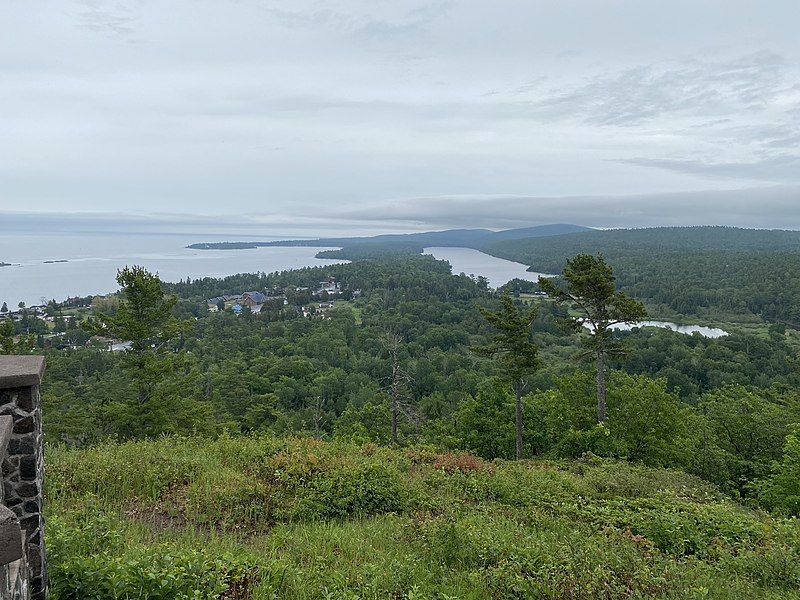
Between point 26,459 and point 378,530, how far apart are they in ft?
15.3

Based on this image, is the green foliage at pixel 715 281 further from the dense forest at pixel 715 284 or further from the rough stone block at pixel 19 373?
the rough stone block at pixel 19 373

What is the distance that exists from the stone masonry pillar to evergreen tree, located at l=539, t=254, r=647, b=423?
49.3 ft

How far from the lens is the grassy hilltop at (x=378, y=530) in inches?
193

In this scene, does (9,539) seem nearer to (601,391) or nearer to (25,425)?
(25,425)

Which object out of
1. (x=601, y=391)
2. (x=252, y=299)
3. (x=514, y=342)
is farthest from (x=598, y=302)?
(x=252, y=299)

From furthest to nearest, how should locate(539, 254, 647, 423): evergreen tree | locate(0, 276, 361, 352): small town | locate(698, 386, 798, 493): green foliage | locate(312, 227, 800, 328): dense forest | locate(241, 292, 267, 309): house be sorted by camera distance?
locate(241, 292, 267, 309): house, locate(312, 227, 800, 328): dense forest, locate(0, 276, 361, 352): small town, locate(698, 386, 798, 493): green foliage, locate(539, 254, 647, 423): evergreen tree

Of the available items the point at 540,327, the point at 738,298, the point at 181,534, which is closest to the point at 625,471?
the point at 181,534

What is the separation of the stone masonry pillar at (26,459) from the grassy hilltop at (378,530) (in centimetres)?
50

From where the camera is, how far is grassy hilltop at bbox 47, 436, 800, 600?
16.1 ft

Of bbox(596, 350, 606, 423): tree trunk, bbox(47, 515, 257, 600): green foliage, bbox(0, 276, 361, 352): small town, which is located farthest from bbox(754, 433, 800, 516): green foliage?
bbox(0, 276, 361, 352): small town

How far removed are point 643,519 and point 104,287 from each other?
406 feet

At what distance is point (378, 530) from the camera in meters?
7.03

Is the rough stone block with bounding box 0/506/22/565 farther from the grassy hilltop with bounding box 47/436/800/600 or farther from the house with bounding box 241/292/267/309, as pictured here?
the house with bounding box 241/292/267/309

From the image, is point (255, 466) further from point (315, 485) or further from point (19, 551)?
point (19, 551)
